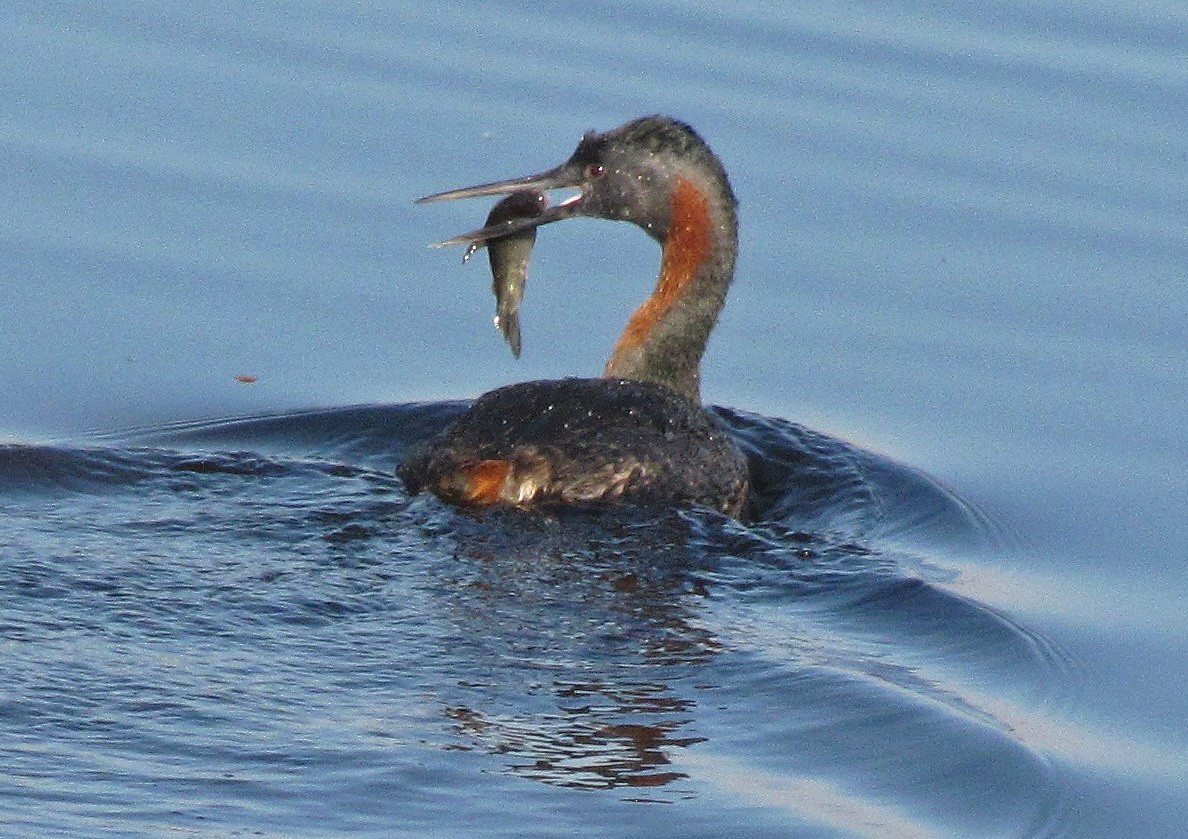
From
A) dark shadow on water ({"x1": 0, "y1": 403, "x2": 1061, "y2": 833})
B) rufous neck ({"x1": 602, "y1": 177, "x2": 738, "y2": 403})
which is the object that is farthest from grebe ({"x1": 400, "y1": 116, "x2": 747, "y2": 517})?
dark shadow on water ({"x1": 0, "y1": 403, "x2": 1061, "y2": 833})

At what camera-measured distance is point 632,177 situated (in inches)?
392

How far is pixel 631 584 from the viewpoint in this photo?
8.04m

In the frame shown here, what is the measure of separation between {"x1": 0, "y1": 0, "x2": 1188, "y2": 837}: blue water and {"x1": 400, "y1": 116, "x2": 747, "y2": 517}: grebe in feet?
0.59

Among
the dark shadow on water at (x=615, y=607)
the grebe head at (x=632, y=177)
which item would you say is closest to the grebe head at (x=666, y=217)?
the grebe head at (x=632, y=177)

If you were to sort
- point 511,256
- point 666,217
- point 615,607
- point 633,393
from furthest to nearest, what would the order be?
point 666,217 → point 511,256 → point 633,393 → point 615,607

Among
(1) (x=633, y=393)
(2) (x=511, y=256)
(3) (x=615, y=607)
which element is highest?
(2) (x=511, y=256)

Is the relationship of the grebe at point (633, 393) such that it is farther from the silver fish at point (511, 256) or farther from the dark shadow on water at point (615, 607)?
the dark shadow on water at point (615, 607)

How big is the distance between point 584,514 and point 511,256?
5.79 feet

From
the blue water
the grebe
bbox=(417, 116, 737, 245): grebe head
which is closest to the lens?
the blue water

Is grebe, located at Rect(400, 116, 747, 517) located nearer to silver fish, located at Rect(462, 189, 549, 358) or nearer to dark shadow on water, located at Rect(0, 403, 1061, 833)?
silver fish, located at Rect(462, 189, 549, 358)

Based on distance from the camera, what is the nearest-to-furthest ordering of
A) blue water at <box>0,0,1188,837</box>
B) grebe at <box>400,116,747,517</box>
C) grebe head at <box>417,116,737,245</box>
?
blue water at <box>0,0,1188,837</box>, grebe at <box>400,116,747,517</box>, grebe head at <box>417,116,737,245</box>

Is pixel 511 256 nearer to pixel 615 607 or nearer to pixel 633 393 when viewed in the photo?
pixel 633 393

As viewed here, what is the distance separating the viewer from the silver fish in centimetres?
989

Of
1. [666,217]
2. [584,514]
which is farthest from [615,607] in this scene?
[666,217]
